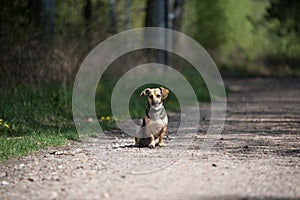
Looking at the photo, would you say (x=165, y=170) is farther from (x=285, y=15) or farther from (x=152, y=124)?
(x=285, y=15)

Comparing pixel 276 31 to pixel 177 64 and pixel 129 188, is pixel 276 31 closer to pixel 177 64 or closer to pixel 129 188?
pixel 177 64

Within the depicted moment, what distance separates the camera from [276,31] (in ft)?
125

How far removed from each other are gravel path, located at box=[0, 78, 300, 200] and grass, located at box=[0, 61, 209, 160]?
16.8 inches

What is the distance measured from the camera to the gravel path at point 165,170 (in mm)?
6797

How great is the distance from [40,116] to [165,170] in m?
5.79

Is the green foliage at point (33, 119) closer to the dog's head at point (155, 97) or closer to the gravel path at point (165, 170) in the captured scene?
the gravel path at point (165, 170)

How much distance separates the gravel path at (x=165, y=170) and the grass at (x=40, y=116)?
43cm

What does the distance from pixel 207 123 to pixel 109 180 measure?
6.87 m

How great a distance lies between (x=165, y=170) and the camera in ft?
26.1

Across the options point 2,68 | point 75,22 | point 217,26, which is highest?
point 217,26

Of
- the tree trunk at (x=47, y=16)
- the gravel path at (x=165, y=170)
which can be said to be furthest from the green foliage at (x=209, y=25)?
the gravel path at (x=165, y=170)

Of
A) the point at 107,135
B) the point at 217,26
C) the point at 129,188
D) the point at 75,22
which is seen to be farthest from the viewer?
the point at 217,26

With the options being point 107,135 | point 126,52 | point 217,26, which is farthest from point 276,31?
point 107,135

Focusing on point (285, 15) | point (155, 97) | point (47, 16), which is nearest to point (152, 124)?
point (155, 97)
